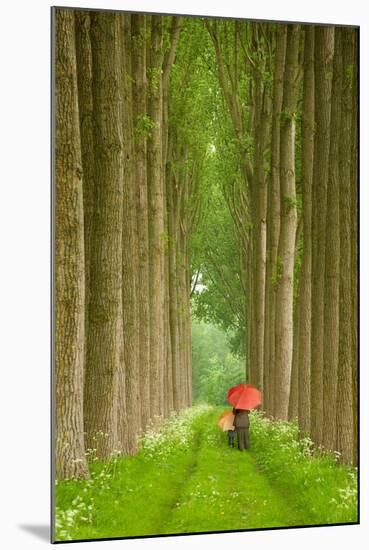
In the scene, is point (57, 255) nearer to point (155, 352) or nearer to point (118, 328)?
point (118, 328)

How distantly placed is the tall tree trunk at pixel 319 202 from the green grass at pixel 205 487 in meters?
0.40

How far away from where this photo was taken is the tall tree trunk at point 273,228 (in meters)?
9.75

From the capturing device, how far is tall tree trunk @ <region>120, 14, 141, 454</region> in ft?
30.4

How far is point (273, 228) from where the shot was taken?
1009 centimetres

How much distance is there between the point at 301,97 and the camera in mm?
9859

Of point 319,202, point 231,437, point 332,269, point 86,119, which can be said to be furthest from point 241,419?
point 86,119

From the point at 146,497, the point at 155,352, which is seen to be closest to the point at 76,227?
the point at 155,352

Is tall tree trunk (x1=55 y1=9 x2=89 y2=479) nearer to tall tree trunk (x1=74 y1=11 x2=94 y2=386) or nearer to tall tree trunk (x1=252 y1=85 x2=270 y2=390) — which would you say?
tall tree trunk (x1=74 y1=11 x2=94 y2=386)

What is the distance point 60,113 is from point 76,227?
98cm

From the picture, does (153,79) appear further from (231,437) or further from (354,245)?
(231,437)

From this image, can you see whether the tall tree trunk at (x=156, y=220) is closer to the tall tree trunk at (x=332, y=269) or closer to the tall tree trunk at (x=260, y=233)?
the tall tree trunk at (x=260, y=233)

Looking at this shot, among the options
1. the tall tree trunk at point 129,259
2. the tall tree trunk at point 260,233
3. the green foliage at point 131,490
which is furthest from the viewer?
the tall tree trunk at point 260,233

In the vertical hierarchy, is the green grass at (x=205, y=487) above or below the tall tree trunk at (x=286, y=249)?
below

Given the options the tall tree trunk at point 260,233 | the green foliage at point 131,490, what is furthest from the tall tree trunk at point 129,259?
the tall tree trunk at point 260,233
